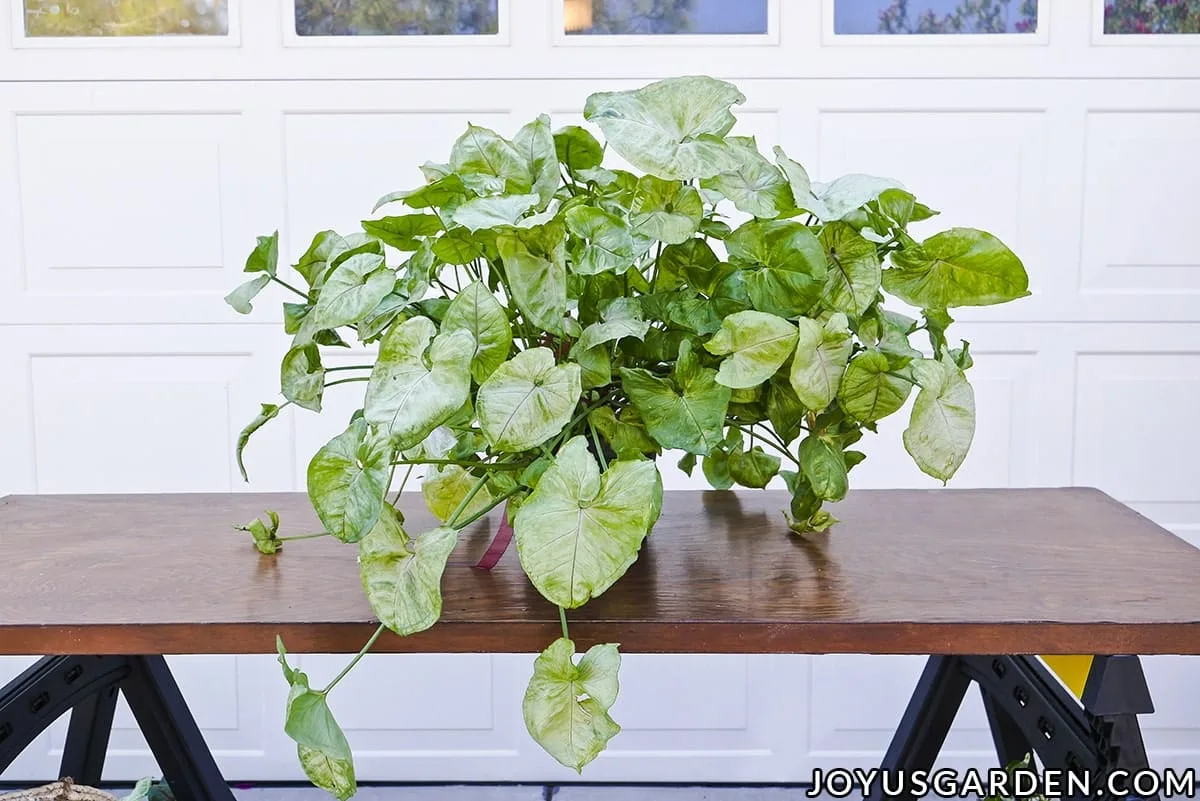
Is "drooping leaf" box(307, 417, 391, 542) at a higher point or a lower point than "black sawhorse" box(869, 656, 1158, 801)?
higher

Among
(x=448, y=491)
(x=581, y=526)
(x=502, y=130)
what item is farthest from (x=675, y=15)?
(x=581, y=526)

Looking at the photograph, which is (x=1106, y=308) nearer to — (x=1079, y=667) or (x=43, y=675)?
(x=1079, y=667)

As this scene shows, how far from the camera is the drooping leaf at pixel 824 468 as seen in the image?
860 mm

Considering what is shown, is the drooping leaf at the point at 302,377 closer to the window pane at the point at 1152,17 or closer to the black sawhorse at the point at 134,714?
the black sawhorse at the point at 134,714

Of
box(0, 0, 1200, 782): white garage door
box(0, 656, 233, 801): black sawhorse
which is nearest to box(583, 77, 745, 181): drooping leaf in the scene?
box(0, 656, 233, 801): black sawhorse

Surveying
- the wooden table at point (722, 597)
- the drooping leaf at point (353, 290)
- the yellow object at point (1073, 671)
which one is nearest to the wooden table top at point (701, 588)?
the wooden table at point (722, 597)

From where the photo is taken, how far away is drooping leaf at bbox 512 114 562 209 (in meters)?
0.84

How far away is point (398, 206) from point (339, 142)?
16 cm

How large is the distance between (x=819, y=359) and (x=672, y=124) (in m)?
0.20

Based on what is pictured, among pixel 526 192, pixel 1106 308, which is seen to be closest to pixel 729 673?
pixel 1106 308

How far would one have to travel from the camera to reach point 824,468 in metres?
0.86

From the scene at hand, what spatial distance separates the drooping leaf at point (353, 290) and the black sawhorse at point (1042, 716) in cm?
63

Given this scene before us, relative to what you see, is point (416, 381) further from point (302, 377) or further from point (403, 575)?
point (302, 377)

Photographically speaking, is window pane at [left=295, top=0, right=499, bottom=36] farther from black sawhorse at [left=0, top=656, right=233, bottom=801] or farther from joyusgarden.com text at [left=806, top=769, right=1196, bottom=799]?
joyusgarden.com text at [left=806, top=769, right=1196, bottom=799]
